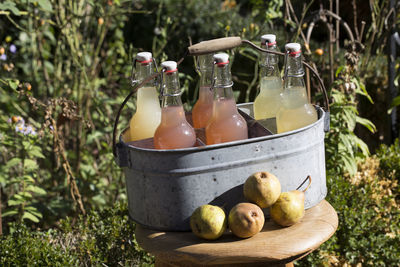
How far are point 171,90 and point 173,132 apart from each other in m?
0.13

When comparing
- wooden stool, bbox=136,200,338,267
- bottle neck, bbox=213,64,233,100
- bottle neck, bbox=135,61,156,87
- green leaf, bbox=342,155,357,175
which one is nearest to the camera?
wooden stool, bbox=136,200,338,267

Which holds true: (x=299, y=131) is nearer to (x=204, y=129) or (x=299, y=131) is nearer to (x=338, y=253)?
(x=204, y=129)

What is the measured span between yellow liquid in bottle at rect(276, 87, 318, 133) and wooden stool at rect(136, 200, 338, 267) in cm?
30

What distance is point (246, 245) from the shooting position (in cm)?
145

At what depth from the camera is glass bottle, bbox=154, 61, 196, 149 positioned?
1.56 meters

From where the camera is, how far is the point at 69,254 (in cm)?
233

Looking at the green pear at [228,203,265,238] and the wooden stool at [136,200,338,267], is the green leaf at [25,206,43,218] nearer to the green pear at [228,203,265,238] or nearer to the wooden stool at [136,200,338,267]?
the wooden stool at [136,200,338,267]

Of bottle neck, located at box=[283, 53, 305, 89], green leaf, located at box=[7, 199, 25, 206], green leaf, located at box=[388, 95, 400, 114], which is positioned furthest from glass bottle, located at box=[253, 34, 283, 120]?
green leaf, located at box=[388, 95, 400, 114]

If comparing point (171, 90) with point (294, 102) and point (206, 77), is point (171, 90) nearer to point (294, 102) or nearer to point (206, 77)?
point (206, 77)

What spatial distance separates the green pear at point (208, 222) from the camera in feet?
4.74

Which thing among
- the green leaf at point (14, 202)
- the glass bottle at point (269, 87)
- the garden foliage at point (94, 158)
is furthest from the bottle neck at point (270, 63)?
the green leaf at point (14, 202)

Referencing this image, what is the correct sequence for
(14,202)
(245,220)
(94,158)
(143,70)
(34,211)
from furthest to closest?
(94,158), (34,211), (14,202), (143,70), (245,220)


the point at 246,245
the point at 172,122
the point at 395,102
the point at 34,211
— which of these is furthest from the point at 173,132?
the point at 395,102

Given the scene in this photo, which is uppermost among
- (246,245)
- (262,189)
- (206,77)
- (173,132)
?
(206,77)
